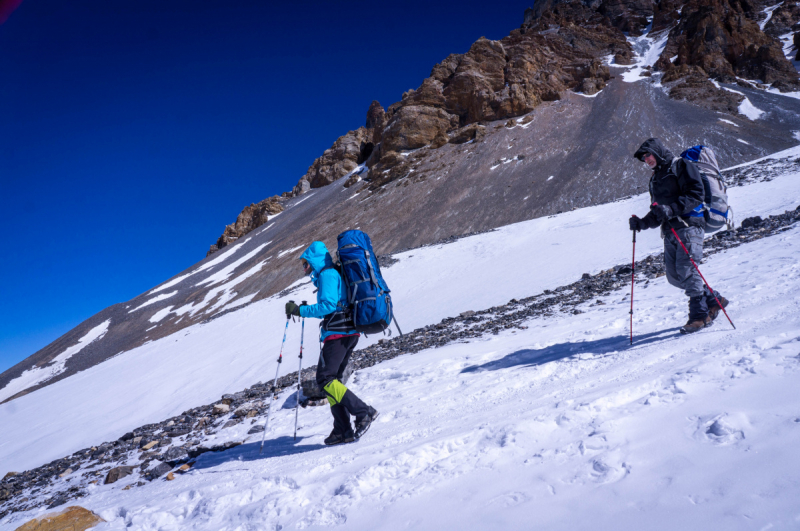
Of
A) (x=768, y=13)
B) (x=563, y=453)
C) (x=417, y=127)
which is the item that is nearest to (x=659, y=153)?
(x=563, y=453)

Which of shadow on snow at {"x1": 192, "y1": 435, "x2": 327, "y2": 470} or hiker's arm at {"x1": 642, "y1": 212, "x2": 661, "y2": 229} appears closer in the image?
shadow on snow at {"x1": 192, "y1": 435, "x2": 327, "y2": 470}

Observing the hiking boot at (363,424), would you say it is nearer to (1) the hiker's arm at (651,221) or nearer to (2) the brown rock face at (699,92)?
(1) the hiker's arm at (651,221)

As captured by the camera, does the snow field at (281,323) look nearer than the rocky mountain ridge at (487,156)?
Yes

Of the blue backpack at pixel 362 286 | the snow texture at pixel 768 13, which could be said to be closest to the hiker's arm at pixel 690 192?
the blue backpack at pixel 362 286

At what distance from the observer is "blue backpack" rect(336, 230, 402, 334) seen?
4184 mm

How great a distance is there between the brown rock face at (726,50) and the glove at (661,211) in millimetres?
72384

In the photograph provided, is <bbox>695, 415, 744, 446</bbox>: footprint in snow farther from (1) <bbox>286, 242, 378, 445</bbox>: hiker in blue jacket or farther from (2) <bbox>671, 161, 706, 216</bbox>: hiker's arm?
(2) <bbox>671, 161, 706, 216</bbox>: hiker's arm

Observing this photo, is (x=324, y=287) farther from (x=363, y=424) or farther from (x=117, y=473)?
(x=117, y=473)

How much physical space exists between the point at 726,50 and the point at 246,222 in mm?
97608

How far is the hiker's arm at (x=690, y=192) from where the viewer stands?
185 inches

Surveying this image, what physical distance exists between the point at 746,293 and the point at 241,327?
18.5 m

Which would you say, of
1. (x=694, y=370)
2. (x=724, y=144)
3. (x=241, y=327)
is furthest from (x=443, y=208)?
(x=694, y=370)

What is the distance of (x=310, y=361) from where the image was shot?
38.4 ft

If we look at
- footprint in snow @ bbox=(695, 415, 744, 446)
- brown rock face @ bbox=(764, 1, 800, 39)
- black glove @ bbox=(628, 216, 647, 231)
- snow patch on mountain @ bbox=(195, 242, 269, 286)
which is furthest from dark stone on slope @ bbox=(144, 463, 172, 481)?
brown rock face @ bbox=(764, 1, 800, 39)
